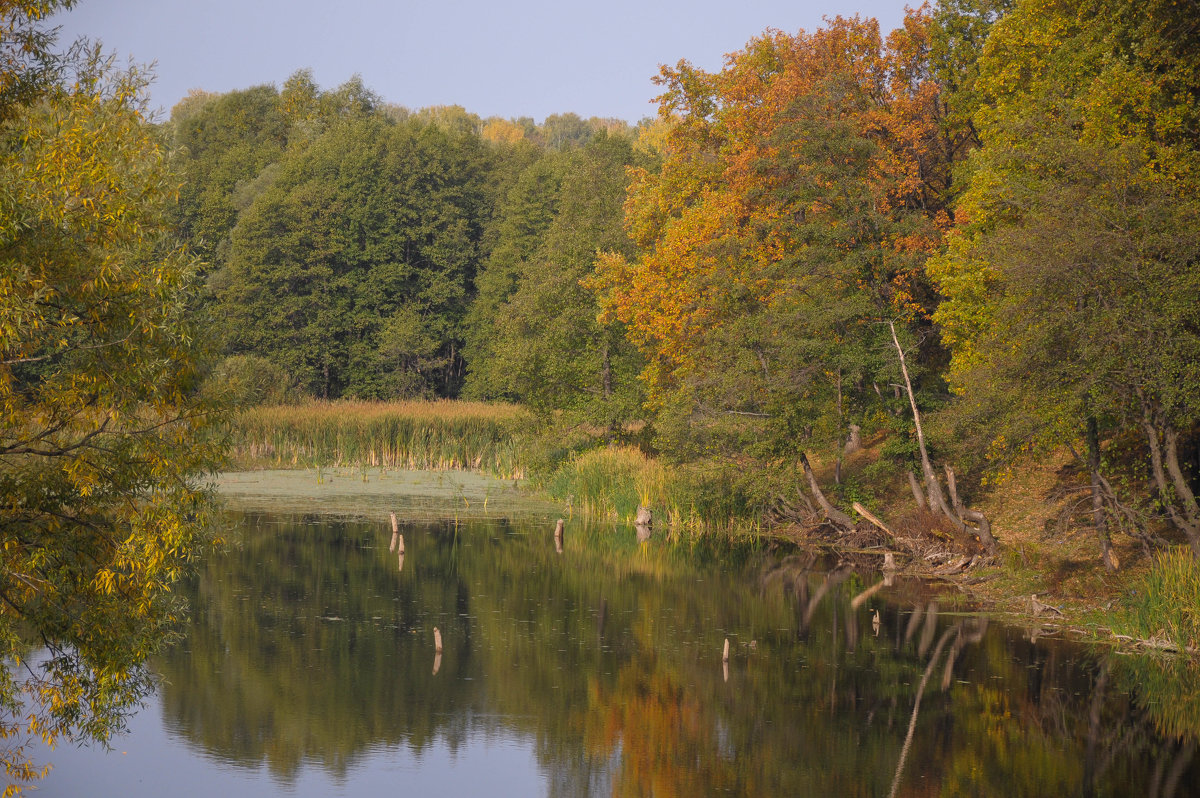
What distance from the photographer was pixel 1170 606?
1606 centimetres

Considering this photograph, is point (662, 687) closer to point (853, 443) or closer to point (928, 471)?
point (928, 471)

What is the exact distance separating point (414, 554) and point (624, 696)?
1032cm

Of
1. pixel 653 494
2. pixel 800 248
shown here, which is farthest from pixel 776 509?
pixel 800 248

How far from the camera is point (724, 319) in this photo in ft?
93.9

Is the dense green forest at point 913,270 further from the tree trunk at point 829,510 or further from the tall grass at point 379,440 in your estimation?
the tall grass at point 379,440

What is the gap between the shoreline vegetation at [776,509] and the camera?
17625mm

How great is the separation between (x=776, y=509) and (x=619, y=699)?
1474 cm

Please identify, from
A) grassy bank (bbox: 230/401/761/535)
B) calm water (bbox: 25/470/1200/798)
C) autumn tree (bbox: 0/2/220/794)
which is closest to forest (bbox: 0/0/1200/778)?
autumn tree (bbox: 0/2/220/794)

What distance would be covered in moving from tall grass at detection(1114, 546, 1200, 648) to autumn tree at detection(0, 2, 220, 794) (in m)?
12.4

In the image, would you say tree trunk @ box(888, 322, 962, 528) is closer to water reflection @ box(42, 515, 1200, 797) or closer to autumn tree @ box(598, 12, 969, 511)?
autumn tree @ box(598, 12, 969, 511)

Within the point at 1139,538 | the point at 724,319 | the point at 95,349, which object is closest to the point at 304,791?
the point at 95,349

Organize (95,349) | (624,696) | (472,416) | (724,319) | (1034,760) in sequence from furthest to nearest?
(472,416)
(724,319)
(624,696)
(1034,760)
(95,349)

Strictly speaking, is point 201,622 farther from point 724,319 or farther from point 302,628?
→ point 724,319

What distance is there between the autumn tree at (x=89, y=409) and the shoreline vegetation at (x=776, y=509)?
0.98 metres
